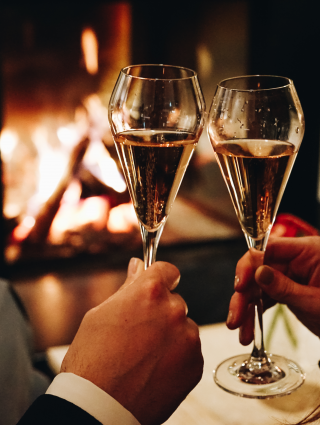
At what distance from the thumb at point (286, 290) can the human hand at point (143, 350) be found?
153mm

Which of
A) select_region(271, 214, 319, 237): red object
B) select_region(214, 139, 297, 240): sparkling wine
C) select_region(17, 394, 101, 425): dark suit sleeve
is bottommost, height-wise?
select_region(271, 214, 319, 237): red object

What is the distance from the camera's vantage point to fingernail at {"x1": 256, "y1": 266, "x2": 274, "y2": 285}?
29.5 inches

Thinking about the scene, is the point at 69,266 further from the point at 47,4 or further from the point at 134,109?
the point at 134,109

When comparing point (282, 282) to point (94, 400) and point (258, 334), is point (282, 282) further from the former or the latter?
point (94, 400)

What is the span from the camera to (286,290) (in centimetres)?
77

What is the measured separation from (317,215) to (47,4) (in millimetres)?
1546

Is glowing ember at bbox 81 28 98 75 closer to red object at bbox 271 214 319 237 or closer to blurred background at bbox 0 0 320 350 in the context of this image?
blurred background at bbox 0 0 320 350

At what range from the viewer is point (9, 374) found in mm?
932

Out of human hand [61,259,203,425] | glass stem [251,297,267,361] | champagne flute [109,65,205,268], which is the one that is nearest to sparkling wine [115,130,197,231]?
champagne flute [109,65,205,268]

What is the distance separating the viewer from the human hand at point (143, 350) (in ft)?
1.98

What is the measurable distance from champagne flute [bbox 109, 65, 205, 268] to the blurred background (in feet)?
4.66

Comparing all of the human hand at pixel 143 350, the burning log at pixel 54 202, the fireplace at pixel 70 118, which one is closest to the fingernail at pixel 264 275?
the human hand at pixel 143 350

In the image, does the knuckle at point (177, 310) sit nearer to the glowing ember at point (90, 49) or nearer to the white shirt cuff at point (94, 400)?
the white shirt cuff at point (94, 400)

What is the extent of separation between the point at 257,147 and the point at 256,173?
0.12 feet
